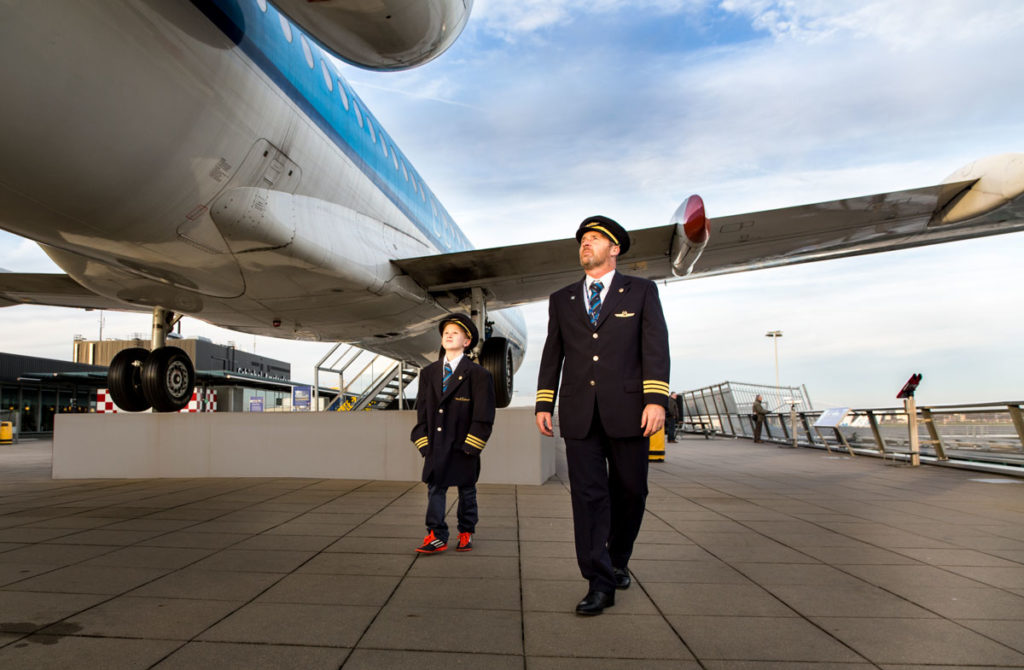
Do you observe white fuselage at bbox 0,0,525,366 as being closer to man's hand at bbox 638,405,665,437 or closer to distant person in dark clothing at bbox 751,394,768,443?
man's hand at bbox 638,405,665,437

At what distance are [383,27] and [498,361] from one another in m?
6.08

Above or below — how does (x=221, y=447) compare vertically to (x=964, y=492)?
above

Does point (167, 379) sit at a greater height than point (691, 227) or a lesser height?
lesser

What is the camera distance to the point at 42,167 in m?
3.55

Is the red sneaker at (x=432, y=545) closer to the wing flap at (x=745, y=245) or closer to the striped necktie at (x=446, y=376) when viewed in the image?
the striped necktie at (x=446, y=376)

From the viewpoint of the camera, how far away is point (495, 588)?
3053mm

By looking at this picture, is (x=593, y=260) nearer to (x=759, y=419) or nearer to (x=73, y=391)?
(x=759, y=419)

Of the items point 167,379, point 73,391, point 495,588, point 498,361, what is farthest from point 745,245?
point 73,391

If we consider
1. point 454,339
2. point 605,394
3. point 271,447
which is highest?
point 454,339

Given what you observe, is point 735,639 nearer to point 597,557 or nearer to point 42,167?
point 597,557

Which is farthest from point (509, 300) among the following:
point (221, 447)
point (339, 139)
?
point (221, 447)

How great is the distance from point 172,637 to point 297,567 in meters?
1.10

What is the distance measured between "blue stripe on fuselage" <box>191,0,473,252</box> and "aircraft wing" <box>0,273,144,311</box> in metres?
3.83

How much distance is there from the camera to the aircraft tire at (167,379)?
7934 millimetres
